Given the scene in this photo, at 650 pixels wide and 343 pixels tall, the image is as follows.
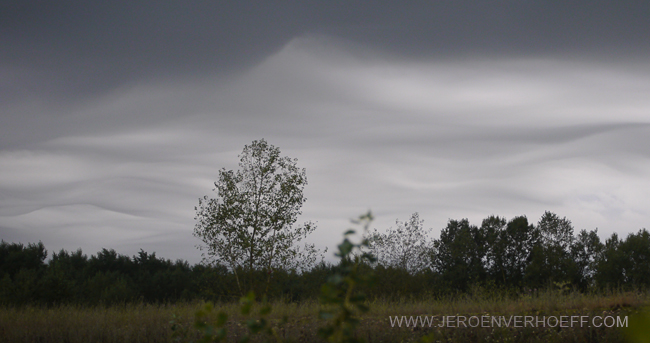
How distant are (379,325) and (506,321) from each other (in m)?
2.76

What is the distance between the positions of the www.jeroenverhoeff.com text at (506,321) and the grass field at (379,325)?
84 millimetres

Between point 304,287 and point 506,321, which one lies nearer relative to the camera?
point 506,321

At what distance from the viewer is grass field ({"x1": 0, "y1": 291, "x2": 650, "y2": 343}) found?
9320mm

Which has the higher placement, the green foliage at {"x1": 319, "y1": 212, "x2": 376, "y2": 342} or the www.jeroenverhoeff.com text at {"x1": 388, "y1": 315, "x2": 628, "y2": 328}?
the green foliage at {"x1": 319, "y1": 212, "x2": 376, "y2": 342}

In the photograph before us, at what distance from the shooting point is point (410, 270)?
63.9ft

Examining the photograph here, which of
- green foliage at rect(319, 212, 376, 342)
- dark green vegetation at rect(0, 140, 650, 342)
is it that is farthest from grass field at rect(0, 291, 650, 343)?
green foliage at rect(319, 212, 376, 342)

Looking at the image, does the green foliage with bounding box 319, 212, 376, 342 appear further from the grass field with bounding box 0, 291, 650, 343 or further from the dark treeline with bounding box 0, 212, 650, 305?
the dark treeline with bounding box 0, 212, 650, 305

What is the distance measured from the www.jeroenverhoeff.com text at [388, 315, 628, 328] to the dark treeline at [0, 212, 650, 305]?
11.6ft

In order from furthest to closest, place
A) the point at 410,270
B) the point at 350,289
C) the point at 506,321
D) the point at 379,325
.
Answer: the point at 410,270, the point at 379,325, the point at 506,321, the point at 350,289

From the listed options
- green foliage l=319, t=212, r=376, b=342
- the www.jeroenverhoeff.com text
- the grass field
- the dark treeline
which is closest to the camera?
green foliage l=319, t=212, r=376, b=342

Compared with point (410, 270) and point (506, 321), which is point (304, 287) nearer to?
point (410, 270)

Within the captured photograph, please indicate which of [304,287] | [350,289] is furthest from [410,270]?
[350,289]

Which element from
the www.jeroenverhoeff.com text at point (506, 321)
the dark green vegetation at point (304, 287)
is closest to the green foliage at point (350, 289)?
the dark green vegetation at point (304, 287)

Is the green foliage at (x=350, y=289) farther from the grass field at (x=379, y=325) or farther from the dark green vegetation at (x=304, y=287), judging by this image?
the grass field at (x=379, y=325)
